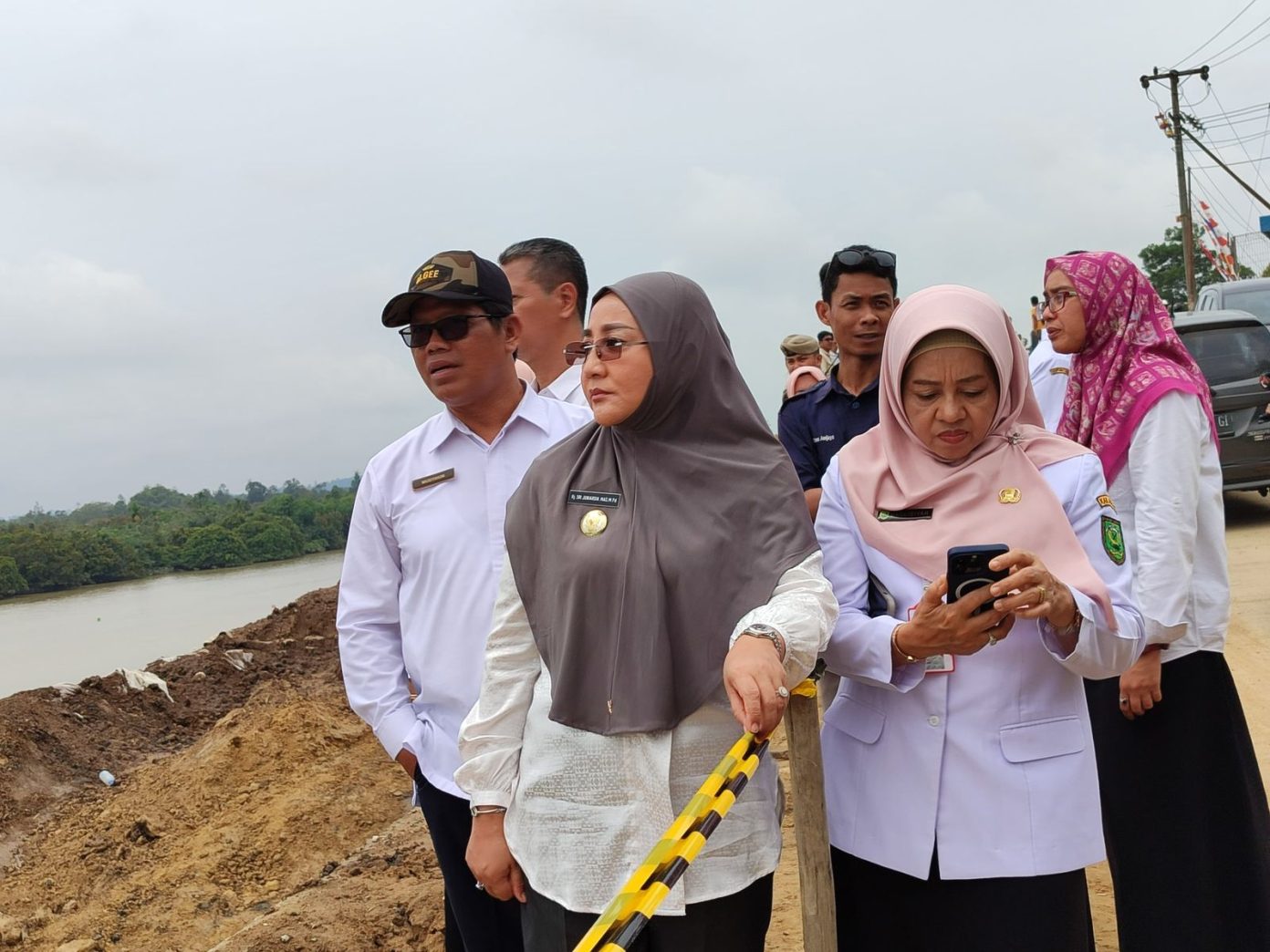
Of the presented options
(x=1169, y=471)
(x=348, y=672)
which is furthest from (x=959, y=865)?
(x=348, y=672)

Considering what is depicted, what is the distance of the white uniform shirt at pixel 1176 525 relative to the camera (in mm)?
2674

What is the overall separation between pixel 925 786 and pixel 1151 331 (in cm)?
164

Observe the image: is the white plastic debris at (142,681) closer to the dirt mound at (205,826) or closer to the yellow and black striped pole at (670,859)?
the dirt mound at (205,826)

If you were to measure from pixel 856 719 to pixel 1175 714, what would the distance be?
3.73 ft

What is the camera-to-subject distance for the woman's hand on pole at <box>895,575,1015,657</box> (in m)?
1.88

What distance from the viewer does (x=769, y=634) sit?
1.81m

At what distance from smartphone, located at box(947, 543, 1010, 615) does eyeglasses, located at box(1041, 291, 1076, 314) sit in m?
1.60

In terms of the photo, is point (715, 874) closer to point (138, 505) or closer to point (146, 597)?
point (146, 597)

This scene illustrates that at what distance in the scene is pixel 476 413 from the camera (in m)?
2.90

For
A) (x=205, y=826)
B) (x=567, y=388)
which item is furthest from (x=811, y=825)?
(x=205, y=826)

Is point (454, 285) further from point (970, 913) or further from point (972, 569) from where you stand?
point (970, 913)

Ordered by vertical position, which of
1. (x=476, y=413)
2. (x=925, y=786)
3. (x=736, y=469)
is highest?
(x=476, y=413)

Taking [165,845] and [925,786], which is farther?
[165,845]

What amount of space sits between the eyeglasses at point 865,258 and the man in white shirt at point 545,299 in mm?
1065
